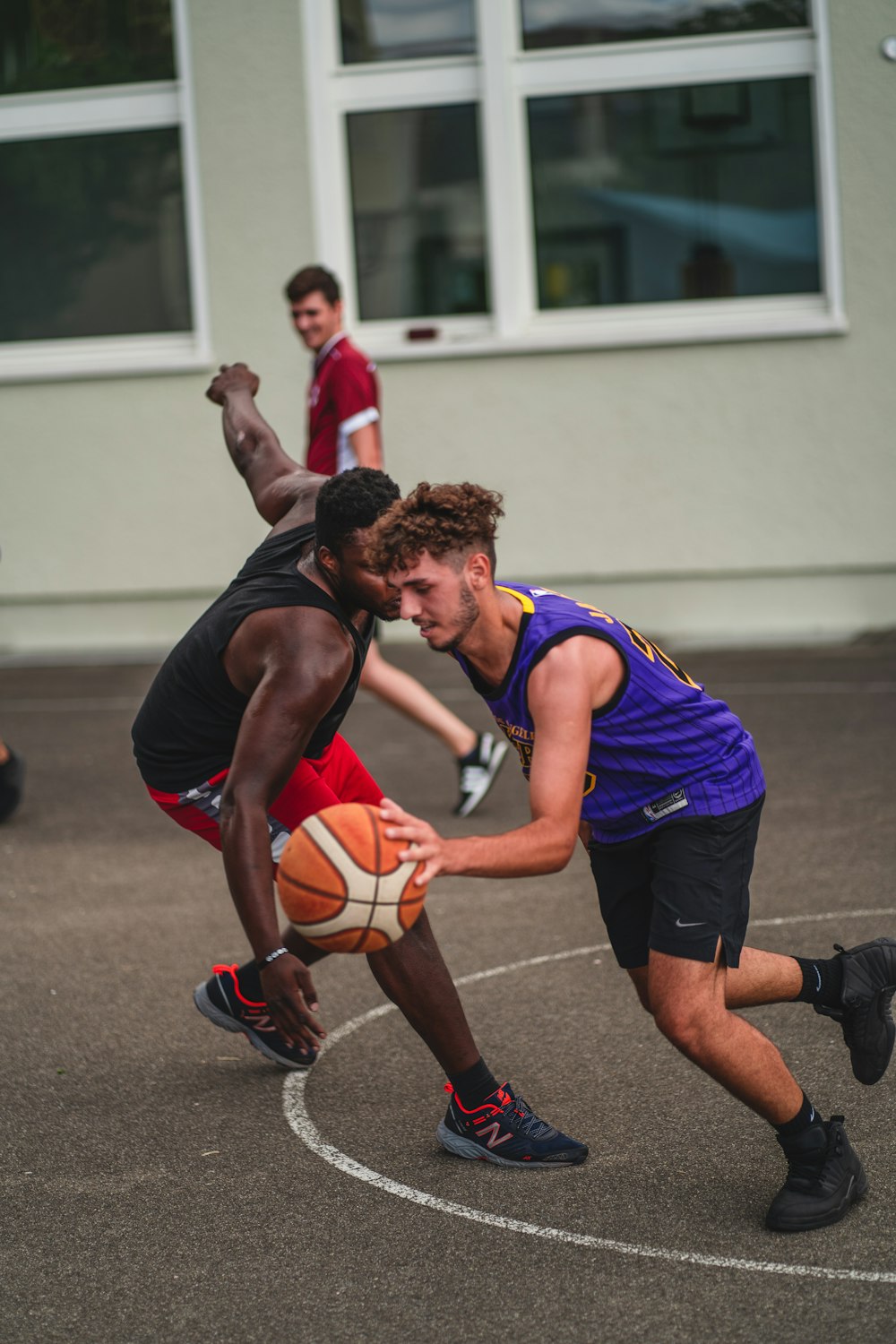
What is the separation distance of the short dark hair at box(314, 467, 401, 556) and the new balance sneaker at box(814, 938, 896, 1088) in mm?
1621

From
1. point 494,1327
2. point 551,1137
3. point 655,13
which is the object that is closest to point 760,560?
point 655,13

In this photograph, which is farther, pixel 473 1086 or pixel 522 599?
pixel 473 1086

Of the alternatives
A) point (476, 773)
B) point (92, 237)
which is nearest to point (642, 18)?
point (92, 237)

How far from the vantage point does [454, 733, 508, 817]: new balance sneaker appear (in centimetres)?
771

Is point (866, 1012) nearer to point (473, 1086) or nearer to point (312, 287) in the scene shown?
point (473, 1086)

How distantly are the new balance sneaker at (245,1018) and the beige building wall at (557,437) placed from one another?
26.0 feet

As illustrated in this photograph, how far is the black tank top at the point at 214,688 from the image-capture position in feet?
14.2

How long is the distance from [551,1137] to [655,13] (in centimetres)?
1020

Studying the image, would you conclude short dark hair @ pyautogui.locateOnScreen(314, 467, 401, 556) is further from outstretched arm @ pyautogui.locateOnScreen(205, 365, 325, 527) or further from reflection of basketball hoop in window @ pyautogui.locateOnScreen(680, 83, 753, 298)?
reflection of basketball hoop in window @ pyautogui.locateOnScreen(680, 83, 753, 298)

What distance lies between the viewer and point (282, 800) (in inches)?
183

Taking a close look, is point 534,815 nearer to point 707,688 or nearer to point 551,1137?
point 551,1137

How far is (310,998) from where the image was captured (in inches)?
149

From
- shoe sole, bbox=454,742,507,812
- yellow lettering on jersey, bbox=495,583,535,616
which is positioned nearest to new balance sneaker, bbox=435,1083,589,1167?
yellow lettering on jersey, bbox=495,583,535,616

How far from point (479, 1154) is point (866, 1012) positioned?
105cm
